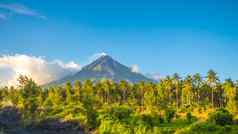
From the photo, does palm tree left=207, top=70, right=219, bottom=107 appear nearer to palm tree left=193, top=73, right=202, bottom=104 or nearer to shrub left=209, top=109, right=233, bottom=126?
palm tree left=193, top=73, right=202, bottom=104

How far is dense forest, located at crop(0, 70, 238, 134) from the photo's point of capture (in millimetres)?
93825

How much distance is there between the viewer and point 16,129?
106 meters

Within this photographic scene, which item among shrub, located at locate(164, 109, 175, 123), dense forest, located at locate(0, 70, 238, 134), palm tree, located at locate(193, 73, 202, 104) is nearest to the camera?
dense forest, located at locate(0, 70, 238, 134)

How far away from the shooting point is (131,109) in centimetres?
12962

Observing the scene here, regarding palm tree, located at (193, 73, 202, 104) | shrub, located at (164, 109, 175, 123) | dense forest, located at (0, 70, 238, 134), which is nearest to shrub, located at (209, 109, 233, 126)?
dense forest, located at (0, 70, 238, 134)

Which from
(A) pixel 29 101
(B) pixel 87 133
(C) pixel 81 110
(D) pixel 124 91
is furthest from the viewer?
(D) pixel 124 91

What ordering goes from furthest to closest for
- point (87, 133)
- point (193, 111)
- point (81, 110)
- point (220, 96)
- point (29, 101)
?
point (220, 96) < point (193, 111) < point (81, 110) < point (29, 101) < point (87, 133)

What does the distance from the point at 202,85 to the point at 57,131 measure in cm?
6813

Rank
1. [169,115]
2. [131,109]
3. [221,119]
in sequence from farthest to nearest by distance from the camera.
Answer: [131,109] < [169,115] < [221,119]

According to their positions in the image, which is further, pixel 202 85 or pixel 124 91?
pixel 124 91

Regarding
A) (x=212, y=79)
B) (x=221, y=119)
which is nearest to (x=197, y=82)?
(x=212, y=79)

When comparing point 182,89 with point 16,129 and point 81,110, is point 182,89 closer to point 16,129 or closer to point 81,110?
point 81,110

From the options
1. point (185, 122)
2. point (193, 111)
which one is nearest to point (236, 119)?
point (185, 122)

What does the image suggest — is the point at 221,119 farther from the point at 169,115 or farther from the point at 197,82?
the point at 197,82
